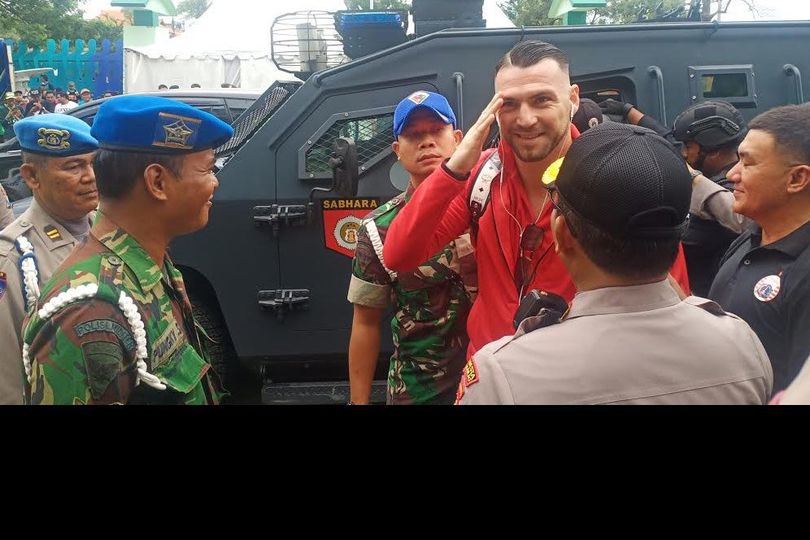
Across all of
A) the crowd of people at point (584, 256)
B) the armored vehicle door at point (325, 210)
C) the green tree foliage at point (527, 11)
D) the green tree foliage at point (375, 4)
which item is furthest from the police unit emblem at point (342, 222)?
the green tree foliage at point (375, 4)

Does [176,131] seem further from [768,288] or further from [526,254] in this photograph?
[768,288]

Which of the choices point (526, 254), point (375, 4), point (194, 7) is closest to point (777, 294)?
point (526, 254)

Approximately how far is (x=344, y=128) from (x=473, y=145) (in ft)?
5.39

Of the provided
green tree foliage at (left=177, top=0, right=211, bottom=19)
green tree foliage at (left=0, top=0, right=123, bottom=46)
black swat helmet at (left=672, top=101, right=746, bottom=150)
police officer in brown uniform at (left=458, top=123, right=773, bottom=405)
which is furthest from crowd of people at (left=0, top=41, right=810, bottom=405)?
green tree foliage at (left=177, top=0, right=211, bottom=19)

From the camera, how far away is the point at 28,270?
1791 mm

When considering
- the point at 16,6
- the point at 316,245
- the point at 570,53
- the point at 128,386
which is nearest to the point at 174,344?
the point at 128,386

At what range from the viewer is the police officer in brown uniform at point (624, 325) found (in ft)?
3.36

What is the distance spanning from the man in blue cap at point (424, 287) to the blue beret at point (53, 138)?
812 millimetres

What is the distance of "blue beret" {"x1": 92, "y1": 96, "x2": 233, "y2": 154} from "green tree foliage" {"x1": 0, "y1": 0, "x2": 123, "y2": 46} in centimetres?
62

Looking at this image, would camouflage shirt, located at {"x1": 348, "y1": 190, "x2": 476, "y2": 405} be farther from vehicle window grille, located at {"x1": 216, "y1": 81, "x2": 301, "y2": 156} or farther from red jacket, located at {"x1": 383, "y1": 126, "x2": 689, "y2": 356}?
vehicle window grille, located at {"x1": 216, "y1": 81, "x2": 301, "y2": 156}

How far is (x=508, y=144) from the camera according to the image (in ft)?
5.57

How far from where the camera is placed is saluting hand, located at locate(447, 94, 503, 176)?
159 centimetres

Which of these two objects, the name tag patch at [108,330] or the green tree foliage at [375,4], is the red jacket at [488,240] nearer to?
the name tag patch at [108,330]
